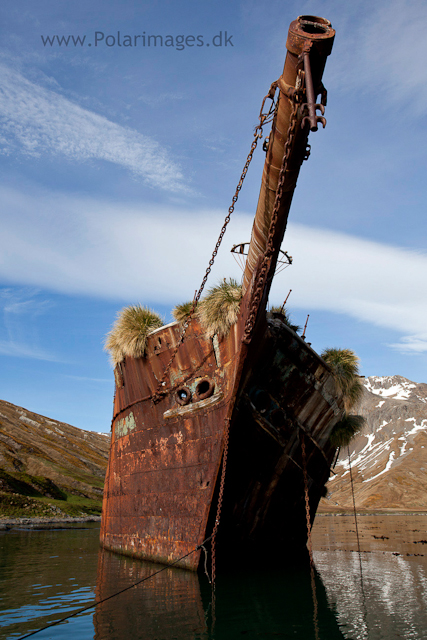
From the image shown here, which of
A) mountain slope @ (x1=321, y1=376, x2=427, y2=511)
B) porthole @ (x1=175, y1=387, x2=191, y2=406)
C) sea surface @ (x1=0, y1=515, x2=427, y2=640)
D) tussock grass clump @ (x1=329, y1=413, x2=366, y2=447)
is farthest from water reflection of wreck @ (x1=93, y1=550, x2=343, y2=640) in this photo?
mountain slope @ (x1=321, y1=376, x2=427, y2=511)

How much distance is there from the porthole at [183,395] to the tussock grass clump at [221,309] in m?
1.27

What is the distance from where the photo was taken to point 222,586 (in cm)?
764

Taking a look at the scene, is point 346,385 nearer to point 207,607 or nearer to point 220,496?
point 220,496

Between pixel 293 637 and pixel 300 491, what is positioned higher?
pixel 300 491

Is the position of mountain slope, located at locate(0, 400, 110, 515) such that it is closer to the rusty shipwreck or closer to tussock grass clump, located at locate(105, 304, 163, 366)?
tussock grass clump, located at locate(105, 304, 163, 366)

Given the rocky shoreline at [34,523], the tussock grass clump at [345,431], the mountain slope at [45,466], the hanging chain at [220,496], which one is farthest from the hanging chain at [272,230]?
the mountain slope at [45,466]

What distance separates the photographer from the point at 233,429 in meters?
8.48

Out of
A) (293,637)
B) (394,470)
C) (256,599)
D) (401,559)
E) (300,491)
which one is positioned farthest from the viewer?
(394,470)

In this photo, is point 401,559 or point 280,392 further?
point 401,559

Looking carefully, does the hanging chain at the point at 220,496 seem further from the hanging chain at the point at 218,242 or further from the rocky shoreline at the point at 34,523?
the rocky shoreline at the point at 34,523

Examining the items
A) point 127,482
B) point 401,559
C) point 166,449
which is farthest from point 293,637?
point 401,559

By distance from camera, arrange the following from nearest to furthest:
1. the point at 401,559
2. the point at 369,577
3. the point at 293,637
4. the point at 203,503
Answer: the point at 293,637 → the point at 203,503 → the point at 369,577 → the point at 401,559

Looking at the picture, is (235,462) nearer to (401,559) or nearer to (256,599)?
(256,599)

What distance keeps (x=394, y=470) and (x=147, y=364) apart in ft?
424
